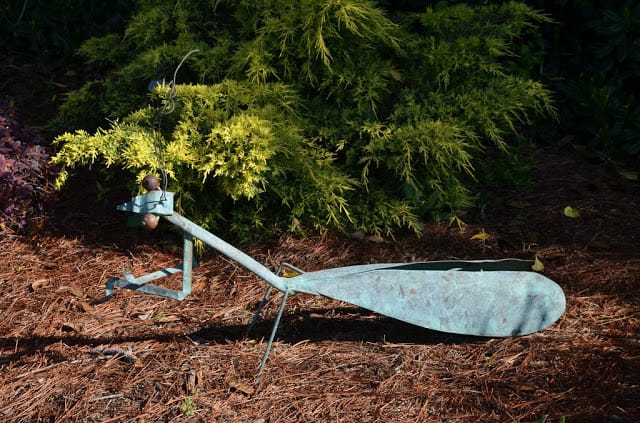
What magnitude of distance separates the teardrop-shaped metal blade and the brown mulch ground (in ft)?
0.38

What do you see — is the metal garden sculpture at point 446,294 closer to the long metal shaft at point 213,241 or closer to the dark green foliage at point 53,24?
the long metal shaft at point 213,241

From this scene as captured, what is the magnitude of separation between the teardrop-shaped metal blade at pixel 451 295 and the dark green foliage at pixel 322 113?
0.76m

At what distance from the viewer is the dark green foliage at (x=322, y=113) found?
3.34 meters

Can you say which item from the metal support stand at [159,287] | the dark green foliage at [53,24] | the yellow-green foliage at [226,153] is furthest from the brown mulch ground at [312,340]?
the dark green foliage at [53,24]

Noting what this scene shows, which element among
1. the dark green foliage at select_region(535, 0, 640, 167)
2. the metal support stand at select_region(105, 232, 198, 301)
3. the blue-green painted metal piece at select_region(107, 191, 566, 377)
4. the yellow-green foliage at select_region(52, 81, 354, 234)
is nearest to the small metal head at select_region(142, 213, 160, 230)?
the metal support stand at select_region(105, 232, 198, 301)

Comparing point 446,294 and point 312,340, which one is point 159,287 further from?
point 446,294

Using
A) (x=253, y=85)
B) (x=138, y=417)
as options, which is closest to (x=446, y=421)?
(x=138, y=417)

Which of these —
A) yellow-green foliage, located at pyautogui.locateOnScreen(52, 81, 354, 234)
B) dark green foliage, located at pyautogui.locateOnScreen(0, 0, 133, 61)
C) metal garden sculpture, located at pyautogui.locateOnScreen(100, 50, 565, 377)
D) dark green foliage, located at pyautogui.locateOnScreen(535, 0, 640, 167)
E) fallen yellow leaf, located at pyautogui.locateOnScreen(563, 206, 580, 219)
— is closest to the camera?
metal garden sculpture, located at pyautogui.locateOnScreen(100, 50, 565, 377)

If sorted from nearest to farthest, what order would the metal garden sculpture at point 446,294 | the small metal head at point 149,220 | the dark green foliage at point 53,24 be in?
the small metal head at point 149,220 → the metal garden sculpture at point 446,294 → the dark green foliage at point 53,24

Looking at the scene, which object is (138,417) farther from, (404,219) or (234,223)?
(404,219)

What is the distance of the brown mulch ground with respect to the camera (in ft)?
8.39

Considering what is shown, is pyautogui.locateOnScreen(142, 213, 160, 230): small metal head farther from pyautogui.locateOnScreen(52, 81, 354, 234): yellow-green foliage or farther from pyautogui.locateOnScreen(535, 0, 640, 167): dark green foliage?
pyautogui.locateOnScreen(535, 0, 640, 167): dark green foliage

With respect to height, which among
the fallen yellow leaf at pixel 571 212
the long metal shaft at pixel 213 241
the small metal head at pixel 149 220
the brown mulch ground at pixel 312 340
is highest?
the small metal head at pixel 149 220

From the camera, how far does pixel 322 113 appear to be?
371 centimetres
